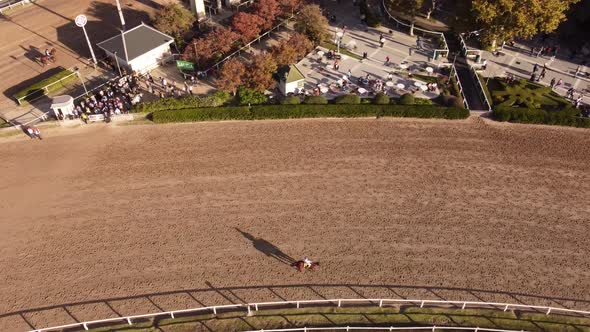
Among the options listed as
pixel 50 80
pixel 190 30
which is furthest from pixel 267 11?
pixel 50 80

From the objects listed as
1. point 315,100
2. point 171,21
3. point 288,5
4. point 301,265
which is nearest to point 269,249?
point 301,265

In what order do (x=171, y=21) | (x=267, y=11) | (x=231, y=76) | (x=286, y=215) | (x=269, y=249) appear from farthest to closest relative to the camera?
(x=267, y=11) < (x=171, y=21) < (x=231, y=76) < (x=286, y=215) < (x=269, y=249)

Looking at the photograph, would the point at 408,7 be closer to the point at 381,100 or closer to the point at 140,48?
the point at 381,100

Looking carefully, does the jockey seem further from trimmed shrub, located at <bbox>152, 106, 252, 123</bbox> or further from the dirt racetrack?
trimmed shrub, located at <bbox>152, 106, 252, 123</bbox>

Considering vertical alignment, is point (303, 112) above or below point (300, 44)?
below

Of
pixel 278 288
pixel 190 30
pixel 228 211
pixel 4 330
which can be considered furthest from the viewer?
pixel 190 30

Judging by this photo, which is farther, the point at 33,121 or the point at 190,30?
the point at 190,30

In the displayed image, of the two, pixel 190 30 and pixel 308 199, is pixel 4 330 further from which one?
pixel 190 30
